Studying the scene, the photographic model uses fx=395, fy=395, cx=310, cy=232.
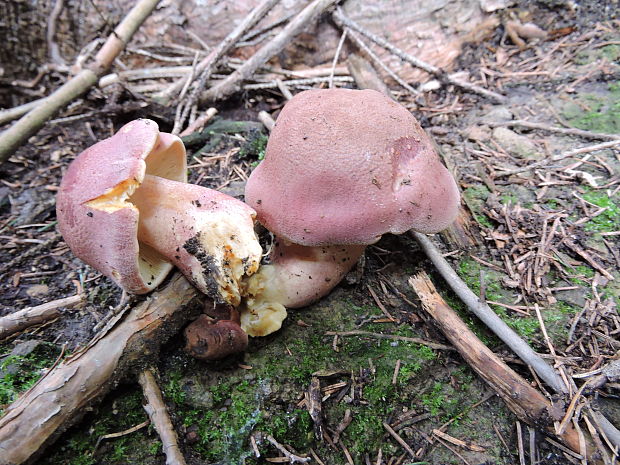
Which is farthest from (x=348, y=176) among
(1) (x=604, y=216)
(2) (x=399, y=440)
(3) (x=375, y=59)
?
(3) (x=375, y=59)

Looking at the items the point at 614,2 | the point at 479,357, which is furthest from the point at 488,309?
the point at 614,2

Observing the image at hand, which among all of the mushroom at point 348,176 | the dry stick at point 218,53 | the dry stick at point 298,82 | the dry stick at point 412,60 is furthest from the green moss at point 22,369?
the dry stick at point 412,60

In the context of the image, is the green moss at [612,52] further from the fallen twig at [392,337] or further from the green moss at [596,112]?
the fallen twig at [392,337]

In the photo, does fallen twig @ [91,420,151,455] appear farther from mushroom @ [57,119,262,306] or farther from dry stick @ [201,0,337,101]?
dry stick @ [201,0,337,101]

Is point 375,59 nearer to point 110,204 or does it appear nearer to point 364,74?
point 364,74

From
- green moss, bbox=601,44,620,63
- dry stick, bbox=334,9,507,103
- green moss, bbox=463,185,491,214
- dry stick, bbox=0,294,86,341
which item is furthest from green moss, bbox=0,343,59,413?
green moss, bbox=601,44,620,63

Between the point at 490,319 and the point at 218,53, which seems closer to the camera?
the point at 490,319
